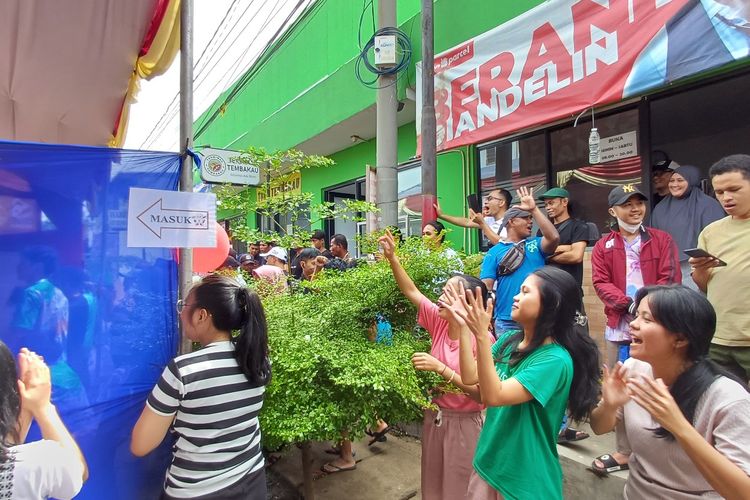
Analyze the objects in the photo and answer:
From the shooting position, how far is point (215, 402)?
160 centimetres

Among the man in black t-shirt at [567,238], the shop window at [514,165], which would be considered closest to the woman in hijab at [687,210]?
the man in black t-shirt at [567,238]

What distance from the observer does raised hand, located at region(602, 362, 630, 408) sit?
5.25ft

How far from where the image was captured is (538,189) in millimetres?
5516

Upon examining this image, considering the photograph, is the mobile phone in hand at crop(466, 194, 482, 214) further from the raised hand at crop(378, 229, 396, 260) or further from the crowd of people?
the raised hand at crop(378, 229, 396, 260)

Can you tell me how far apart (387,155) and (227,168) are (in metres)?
2.23

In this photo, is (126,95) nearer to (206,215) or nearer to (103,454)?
(206,215)

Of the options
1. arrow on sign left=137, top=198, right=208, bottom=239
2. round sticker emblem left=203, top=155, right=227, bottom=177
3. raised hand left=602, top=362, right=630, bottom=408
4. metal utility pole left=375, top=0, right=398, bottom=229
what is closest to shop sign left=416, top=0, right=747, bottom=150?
metal utility pole left=375, top=0, right=398, bottom=229

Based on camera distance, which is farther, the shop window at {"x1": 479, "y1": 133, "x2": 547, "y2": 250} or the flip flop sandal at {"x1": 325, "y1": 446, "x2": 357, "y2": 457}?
the shop window at {"x1": 479, "y1": 133, "x2": 547, "y2": 250}

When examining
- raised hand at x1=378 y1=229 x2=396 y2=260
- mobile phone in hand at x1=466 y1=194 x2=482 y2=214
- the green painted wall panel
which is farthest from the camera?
mobile phone in hand at x1=466 y1=194 x2=482 y2=214

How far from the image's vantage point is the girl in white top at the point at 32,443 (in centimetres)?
113

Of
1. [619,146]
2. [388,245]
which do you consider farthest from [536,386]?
[619,146]

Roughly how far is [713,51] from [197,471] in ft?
14.2

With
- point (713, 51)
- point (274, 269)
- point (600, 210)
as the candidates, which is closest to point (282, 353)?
point (274, 269)

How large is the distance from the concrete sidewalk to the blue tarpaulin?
1667mm
